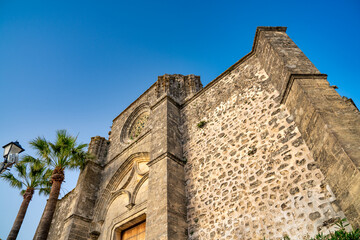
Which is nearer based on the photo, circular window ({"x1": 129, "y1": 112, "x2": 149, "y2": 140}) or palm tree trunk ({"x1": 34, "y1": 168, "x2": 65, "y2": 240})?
palm tree trunk ({"x1": 34, "y1": 168, "x2": 65, "y2": 240})

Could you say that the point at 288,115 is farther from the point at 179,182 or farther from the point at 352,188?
the point at 179,182

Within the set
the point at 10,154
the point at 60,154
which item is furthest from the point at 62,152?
the point at 10,154

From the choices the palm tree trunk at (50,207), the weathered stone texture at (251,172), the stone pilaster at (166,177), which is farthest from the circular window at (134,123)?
the weathered stone texture at (251,172)

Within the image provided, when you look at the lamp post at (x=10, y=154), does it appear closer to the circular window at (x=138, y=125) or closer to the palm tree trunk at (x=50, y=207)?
the palm tree trunk at (x=50, y=207)

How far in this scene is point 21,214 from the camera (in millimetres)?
12320

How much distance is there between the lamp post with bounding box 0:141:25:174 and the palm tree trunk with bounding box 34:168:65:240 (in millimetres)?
4612

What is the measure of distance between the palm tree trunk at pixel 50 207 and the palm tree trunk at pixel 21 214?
6.97ft

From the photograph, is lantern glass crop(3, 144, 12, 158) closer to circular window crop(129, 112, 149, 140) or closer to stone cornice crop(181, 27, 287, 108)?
circular window crop(129, 112, 149, 140)

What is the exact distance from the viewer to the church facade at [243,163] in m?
4.09

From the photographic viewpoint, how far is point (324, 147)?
163 inches

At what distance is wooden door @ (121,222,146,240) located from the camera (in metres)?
7.54

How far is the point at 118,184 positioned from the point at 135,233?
2652mm

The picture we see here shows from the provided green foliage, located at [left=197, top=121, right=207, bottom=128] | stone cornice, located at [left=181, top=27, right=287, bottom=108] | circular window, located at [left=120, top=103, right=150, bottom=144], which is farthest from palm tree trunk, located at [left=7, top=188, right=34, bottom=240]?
green foliage, located at [left=197, top=121, right=207, bottom=128]

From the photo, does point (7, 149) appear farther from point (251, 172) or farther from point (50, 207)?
point (251, 172)
